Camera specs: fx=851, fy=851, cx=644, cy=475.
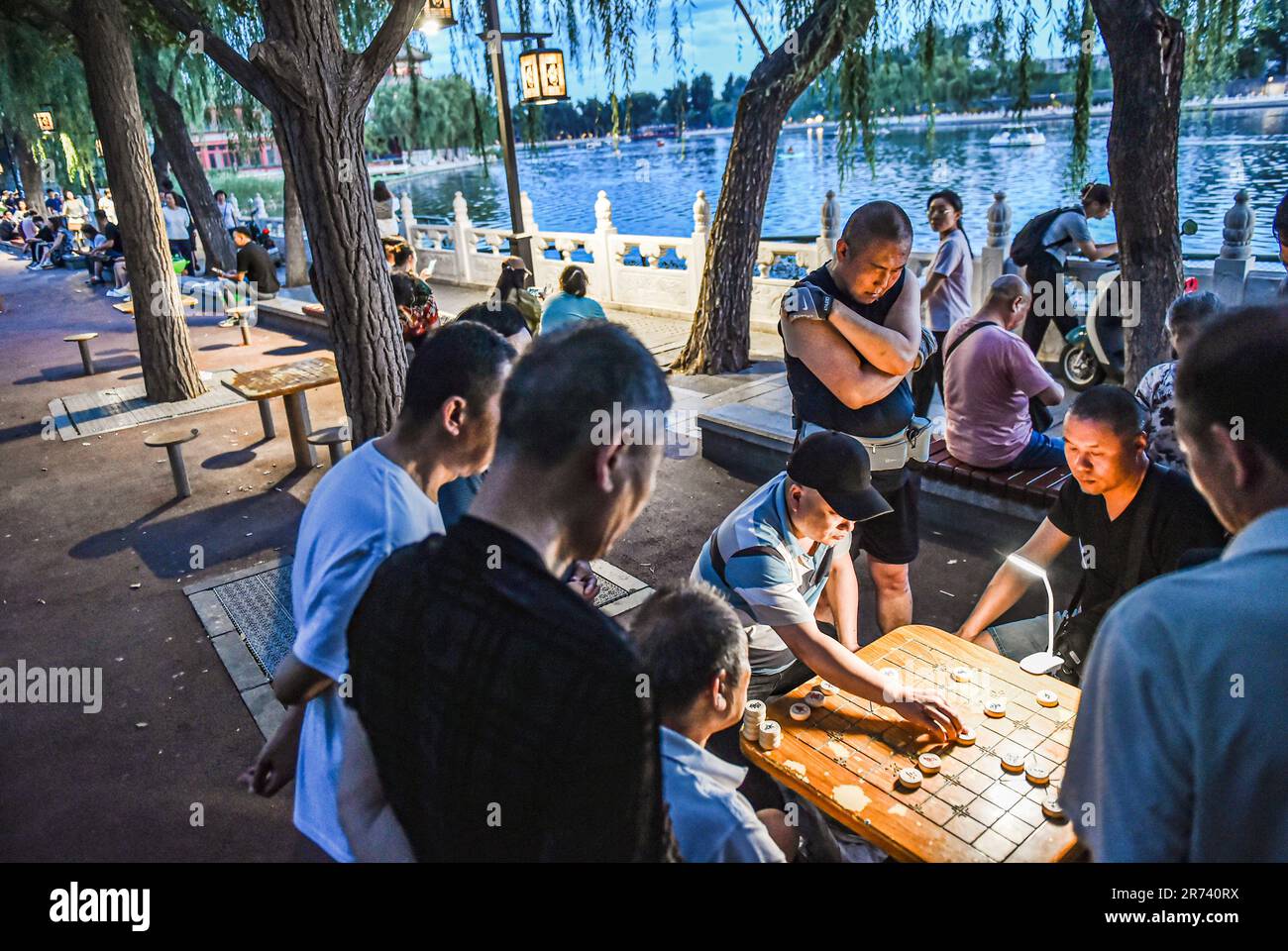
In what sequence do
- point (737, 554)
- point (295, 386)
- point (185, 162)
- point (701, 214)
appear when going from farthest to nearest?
point (185, 162)
point (701, 214)
point (295, 386)
point (737, 554)

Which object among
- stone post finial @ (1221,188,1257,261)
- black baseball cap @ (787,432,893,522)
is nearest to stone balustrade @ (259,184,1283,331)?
stone post finial @ (1221,188,1257,261)

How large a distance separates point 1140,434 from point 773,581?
1.52 metres

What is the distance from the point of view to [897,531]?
159 inches

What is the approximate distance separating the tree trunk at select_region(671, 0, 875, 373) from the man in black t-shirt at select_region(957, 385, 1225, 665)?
615 cm

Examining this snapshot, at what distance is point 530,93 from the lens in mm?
10492

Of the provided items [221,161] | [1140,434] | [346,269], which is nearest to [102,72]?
[346,269]

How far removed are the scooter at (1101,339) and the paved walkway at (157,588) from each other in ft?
9.86

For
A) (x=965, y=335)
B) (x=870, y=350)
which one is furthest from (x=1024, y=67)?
(x=870, y=350)

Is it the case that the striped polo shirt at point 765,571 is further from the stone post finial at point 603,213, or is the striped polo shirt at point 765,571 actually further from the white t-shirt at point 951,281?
the stone post finial at point 603,213

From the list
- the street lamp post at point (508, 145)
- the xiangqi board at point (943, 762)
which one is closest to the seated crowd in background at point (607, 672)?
the xiangqi board at point (943, 762)

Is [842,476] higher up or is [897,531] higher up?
[842,476]

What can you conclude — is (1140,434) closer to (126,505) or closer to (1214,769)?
(1214,769)

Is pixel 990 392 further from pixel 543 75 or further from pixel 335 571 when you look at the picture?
pixel 543 75

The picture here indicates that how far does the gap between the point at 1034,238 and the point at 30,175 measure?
34.3 m
